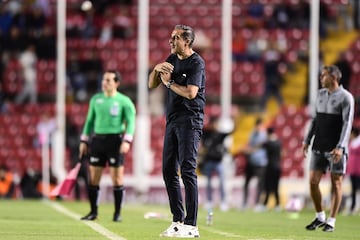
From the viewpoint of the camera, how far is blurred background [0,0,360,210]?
34.5m

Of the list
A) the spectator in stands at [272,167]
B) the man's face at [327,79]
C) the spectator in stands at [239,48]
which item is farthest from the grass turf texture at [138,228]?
the spectator in stands at [239,48]

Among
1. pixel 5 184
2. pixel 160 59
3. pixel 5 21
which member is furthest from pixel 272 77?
pixel 5 184

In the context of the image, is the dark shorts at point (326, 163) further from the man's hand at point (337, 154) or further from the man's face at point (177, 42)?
the man's face at point (177, 42)

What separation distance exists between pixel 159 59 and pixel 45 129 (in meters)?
4.60

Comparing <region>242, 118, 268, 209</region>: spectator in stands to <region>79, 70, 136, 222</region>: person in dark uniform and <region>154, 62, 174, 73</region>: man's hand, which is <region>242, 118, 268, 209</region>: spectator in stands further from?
<region>154, 62, 174, 73</region>: man's hand

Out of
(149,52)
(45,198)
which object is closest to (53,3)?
(149,52)

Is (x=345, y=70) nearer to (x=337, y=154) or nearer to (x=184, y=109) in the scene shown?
(x=337, y=154)

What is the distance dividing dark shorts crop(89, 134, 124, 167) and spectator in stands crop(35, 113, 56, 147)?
46.8ft

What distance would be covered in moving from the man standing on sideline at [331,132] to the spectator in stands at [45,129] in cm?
1613

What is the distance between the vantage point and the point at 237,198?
105 ft

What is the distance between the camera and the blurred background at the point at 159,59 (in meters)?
34.5

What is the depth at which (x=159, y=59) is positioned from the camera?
118 ft

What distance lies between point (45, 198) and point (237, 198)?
4.81 metres

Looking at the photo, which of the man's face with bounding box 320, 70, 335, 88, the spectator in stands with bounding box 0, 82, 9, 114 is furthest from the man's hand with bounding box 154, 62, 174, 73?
the spectator in stands with bounding box 0, 82, 9, 114
